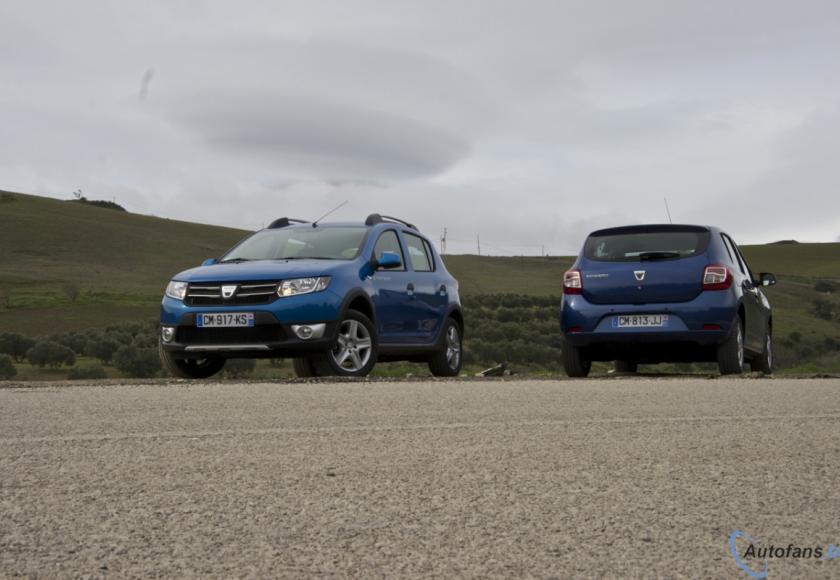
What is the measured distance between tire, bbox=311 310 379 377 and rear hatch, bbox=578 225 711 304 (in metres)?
2.52

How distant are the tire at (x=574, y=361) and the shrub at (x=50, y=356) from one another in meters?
15.6

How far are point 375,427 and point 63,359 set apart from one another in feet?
66.4

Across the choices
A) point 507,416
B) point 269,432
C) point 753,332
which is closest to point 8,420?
point 269,432

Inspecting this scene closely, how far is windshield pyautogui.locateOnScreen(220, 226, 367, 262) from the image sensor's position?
1185 cm

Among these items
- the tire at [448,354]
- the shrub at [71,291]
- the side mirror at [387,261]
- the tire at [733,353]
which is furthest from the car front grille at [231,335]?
the shrub at [71,291]

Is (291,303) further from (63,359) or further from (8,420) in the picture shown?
(63,359)

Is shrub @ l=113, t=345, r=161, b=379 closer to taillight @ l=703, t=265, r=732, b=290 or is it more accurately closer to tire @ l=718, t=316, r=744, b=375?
tire @ l=718, t=316, r=744, b=375

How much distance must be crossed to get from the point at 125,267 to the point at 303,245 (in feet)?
213

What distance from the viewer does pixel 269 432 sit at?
6164 mm

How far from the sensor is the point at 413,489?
172 inches

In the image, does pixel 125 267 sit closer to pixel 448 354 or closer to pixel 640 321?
pixel 448 354

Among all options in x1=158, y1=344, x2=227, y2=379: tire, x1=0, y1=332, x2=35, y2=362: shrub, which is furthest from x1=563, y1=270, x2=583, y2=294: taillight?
x1=0, y1=332, x2=35, y2=362: shrub

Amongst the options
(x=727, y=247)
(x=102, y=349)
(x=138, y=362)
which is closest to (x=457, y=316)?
(x=727, y=247)

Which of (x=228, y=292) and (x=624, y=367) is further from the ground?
(x=228, y=292)
